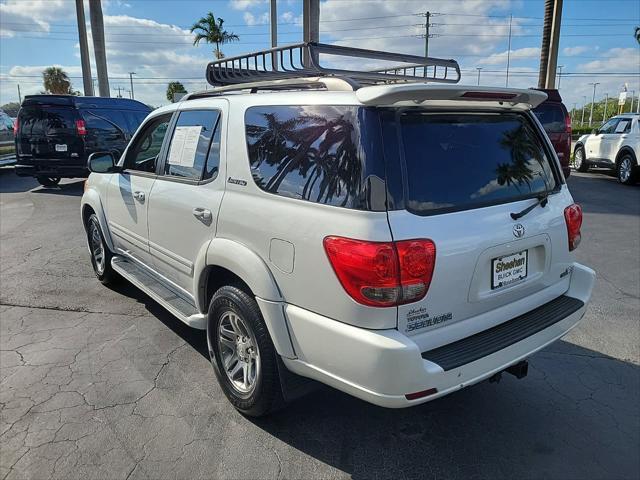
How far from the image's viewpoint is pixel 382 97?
2.25 m

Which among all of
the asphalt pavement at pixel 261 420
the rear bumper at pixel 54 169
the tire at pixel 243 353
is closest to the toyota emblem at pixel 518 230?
the asphalt pavement at pixel 261 420

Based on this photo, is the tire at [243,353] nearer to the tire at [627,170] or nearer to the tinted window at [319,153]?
the tinted window at [319,153]

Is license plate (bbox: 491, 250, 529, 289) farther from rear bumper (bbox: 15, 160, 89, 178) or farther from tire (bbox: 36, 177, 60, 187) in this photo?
tire (bbox: 36, 177, 60, 187)

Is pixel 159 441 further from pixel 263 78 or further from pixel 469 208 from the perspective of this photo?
pixel 263 78

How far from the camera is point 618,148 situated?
1356cm

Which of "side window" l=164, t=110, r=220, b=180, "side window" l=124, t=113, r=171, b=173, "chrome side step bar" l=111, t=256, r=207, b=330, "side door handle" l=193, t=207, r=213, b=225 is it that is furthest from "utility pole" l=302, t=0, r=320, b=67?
"side door handle" l=193, t=207, r=213, b=225

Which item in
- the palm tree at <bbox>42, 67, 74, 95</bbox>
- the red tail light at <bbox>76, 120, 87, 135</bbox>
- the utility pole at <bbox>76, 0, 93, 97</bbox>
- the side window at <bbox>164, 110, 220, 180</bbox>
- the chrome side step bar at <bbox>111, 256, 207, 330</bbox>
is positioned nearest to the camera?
the side window at <bbox>164, 110, 220, 180</bbox>

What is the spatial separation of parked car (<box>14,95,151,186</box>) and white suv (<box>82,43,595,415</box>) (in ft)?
30.8

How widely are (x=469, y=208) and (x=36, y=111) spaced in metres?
11.9

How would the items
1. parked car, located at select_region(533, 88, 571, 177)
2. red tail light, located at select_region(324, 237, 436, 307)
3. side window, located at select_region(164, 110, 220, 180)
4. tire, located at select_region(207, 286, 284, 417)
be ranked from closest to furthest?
red tail light, located at select_region(324, 237, 436, 307), tire, located at select_region(207, 286, 284, 417), side window, located at select_region(164, 110, 220, 180), parked car, located at select_region(533, 88, 571, 177)

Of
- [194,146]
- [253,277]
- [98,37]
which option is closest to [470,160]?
[253,277]

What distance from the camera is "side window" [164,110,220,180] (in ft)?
10.5

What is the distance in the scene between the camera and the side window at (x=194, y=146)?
321 cm

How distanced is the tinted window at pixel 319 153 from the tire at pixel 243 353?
70cm
